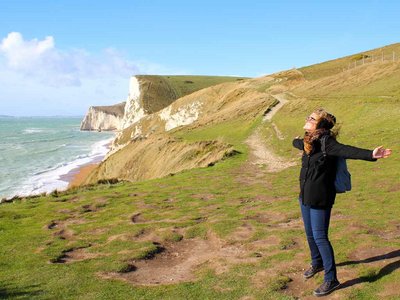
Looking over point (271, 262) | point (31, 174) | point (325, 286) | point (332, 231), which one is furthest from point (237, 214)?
point (31, 174)

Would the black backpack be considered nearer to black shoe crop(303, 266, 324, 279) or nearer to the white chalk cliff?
black shoe crop(303, 266, 324, 279)

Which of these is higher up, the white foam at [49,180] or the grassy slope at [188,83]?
the grassy slope at [188,83]

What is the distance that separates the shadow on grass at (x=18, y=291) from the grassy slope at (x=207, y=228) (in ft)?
0.08

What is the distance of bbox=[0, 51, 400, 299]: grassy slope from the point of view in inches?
361

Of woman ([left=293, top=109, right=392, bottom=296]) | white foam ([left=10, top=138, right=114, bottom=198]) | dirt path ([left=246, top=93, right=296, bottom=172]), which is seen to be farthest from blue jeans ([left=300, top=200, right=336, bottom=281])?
white foam ([left=10, top=138, right=114, bottom=198])

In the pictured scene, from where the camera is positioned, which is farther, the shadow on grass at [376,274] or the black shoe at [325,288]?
the shadow on grass at [376,274]

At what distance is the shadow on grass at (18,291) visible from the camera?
932 cm

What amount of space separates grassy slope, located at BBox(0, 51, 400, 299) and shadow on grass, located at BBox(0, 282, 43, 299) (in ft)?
0.08

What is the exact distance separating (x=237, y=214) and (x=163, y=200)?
5379 millimetres

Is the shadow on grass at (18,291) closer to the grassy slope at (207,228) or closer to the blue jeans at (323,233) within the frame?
the grassy slope at (207,228)

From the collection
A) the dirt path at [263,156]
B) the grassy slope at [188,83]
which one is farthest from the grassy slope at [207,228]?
the grassy slope at [188,83]

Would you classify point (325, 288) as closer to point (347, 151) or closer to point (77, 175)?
point (347, 151)

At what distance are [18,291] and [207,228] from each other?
6.35 m

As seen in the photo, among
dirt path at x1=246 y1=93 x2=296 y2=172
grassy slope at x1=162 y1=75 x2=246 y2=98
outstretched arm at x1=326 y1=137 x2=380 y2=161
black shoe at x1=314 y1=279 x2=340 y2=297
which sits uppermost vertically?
grassy slope at x1=162 y1=75 x2=246 y2=98
